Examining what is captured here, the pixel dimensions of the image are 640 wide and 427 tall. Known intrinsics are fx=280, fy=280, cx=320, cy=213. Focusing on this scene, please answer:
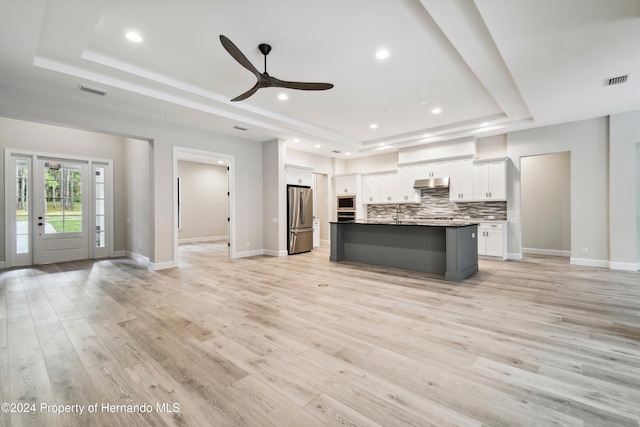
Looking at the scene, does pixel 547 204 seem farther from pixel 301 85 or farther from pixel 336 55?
pixel 301 85

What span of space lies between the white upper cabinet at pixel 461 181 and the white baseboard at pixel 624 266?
2853mm


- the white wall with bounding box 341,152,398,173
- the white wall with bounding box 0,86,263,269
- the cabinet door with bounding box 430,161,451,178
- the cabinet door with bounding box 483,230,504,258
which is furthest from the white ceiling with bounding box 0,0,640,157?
the white wall with bounding box 341,152,398,173

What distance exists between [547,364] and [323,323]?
188 cm

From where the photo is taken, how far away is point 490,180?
683 centimetres

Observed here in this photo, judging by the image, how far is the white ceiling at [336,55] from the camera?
277 centimetres

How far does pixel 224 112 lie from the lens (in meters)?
5.47

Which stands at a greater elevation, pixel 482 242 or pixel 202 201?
pixel 202 201

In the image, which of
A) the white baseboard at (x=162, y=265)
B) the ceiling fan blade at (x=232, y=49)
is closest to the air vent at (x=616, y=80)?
the ceiling fan blade at (x=232, y=49)

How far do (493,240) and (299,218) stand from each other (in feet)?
15.9

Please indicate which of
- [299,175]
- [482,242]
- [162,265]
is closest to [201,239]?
[162,265]

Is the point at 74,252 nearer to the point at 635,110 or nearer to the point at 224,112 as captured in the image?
the point at 224,112

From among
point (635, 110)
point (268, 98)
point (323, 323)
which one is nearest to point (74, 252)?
point (268, 98)

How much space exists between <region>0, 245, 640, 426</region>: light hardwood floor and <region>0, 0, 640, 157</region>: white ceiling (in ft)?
10.1

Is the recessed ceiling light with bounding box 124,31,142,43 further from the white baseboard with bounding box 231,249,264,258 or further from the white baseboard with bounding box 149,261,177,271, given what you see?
the white baseboard with bounding box 231,249,264,258
